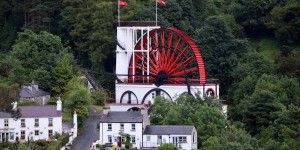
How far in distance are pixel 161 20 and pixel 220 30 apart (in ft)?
17.6

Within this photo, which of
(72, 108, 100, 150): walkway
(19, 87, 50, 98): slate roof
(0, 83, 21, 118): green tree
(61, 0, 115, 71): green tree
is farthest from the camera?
(61, 0, 115, 71): green tree

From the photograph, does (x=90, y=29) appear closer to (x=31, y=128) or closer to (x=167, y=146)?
(x=31, y=128)

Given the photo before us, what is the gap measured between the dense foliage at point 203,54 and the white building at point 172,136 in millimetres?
1208

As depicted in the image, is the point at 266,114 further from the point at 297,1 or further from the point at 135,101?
the point at 297,1

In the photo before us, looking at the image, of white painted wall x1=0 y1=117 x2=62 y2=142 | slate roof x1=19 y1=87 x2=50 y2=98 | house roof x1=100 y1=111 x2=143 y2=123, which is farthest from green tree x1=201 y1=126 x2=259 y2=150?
slate roof x1=19 y1=87 x2=50 y2=98

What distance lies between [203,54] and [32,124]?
24.2 meters

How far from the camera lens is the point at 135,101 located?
90.5 metres

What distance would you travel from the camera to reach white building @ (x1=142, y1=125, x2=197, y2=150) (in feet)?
245

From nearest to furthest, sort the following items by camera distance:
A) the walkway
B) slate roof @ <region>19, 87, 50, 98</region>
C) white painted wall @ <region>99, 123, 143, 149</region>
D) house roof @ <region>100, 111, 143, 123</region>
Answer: white painted wall @ <region>99, 123, 143, 149</region>, house roof @ <region>100, 111, 143, 123</region>, the walkway, slate roof @ <region>19, 87, 50, 98</region>

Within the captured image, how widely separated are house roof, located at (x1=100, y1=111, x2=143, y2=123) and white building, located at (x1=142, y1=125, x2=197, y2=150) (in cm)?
113

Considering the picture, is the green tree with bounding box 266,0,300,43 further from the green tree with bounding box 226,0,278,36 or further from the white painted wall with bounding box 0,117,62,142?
the white painted wall with bounding box 0,117,62,142

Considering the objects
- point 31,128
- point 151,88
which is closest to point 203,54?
point 151,88

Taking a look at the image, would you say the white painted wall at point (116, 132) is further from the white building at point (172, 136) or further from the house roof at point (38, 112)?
the house roof at point (38, 112)

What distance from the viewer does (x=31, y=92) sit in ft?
283
